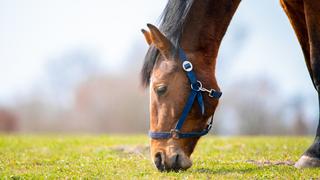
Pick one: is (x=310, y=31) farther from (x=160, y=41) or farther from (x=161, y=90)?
(x=161, y=90)

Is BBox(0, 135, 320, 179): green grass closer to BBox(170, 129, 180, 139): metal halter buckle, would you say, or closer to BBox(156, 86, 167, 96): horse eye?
BBox(170, 129, 180, 139): metal halter buckle

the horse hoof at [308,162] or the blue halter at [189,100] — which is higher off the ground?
the blue halter at [189,100]

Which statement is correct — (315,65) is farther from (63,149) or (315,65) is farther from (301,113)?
(301,113)

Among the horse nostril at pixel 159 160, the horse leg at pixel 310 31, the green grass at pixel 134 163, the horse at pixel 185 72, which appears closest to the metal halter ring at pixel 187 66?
the horse at pixel 185 72

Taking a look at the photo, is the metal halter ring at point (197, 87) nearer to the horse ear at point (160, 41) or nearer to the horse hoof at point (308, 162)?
the horse ear at point (160, 41)

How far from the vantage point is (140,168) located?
7691mm

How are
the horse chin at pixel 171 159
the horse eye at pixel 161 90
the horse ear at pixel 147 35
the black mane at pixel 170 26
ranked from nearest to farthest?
the horse chin at pixel 171 159 → the horse eye at pixel 161 90 → the black mane at pixel 170 26 → the horse ear at pixel 147 35

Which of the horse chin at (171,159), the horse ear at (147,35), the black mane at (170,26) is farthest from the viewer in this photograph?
the horse ear at (147,35)

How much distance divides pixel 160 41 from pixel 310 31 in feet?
6.96

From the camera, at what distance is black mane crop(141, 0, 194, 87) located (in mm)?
7254

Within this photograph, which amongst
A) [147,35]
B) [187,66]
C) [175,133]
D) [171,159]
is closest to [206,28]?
[187,66]

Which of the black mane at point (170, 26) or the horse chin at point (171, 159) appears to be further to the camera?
the black mane at point (170, 26)

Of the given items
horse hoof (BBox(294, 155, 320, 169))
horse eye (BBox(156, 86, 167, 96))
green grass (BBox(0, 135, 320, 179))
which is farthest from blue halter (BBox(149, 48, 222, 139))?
horse hoof (BBox(294, 155, 320, 169))

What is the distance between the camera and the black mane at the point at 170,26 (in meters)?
7.25
